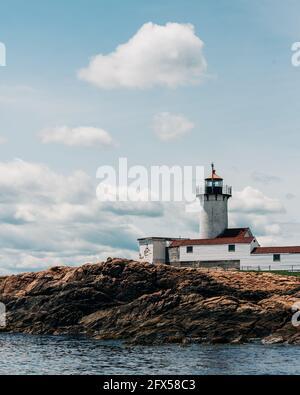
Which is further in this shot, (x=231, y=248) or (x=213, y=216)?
(x=213, y=216)

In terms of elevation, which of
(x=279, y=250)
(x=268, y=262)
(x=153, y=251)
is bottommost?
(x=268, y=262)

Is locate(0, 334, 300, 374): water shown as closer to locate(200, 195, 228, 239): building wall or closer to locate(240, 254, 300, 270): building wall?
locate(240, 254, 300, 270): building wall

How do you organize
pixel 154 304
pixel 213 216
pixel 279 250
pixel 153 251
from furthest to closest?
pixel 213 216 → pixel 153 251 → pixel 279 250 → pixel 154 304

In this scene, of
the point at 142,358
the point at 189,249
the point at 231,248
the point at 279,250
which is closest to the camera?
the point at 142,358

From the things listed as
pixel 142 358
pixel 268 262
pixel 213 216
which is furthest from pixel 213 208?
pixel 142 358

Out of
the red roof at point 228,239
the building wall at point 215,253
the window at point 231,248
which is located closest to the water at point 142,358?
the building wall at point 215,253

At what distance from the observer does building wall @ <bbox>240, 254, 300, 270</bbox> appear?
83.9 meters

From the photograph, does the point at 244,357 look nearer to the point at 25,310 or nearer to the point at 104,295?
the point at 104,295

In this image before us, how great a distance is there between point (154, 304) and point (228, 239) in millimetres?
28013

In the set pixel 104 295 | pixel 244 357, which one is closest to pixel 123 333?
pixel 104 295

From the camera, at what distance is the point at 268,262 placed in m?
85.3

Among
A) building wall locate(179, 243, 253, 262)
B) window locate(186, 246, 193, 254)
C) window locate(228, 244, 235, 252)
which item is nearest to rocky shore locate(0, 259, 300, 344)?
building wall locate(179, 243, 253, 262)

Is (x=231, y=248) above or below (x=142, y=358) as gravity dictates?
above

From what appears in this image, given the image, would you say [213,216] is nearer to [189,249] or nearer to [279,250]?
[189,249]
